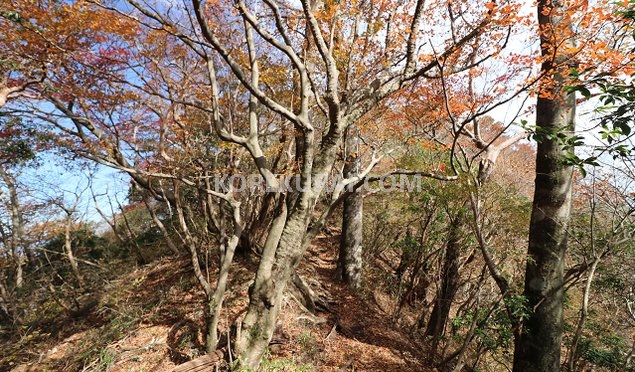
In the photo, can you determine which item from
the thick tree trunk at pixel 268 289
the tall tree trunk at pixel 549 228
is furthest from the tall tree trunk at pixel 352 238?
the tall tree trunk at pixel 549 228

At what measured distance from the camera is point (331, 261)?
31.6ft

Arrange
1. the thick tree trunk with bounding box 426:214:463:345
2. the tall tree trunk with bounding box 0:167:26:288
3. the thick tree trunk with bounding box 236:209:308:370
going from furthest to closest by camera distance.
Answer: the tall tree trunk with bounding box 0:167:26:288
the thick tree trunk with bounding box 426:214:463:345
the thick tree trunk with bounding box 236:209:308:370

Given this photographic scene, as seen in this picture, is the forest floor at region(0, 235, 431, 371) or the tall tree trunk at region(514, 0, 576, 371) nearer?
the tall tree trunk at region(514, 0, 576, 371)

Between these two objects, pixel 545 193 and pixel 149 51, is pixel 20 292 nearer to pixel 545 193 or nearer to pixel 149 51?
pixel 149 51

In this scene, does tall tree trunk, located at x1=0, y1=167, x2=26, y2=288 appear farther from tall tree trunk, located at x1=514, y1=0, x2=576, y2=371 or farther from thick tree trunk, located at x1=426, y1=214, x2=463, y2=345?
tall tree trunk, located at x1=514, y1=0, x2=576, y2=371

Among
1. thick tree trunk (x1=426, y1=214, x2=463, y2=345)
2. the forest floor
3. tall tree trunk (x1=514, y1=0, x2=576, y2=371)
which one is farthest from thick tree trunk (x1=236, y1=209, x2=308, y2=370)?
thick tree trunk (x1=426, y1=214, x2=463, y2=345)

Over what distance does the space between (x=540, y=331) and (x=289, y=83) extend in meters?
6.89


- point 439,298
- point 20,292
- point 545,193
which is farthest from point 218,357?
point 20,292

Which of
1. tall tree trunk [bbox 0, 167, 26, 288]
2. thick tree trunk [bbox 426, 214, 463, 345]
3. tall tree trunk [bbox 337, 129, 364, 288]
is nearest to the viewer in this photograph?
thick tree trunk [bbox 426, 214, 463, 345]

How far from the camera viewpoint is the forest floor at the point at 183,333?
472 cm

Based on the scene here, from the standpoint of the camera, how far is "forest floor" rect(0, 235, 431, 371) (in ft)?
15.5

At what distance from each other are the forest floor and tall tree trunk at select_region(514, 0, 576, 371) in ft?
6.93

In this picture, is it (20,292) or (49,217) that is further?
(49,217)

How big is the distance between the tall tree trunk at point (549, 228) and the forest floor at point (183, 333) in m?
2.11
